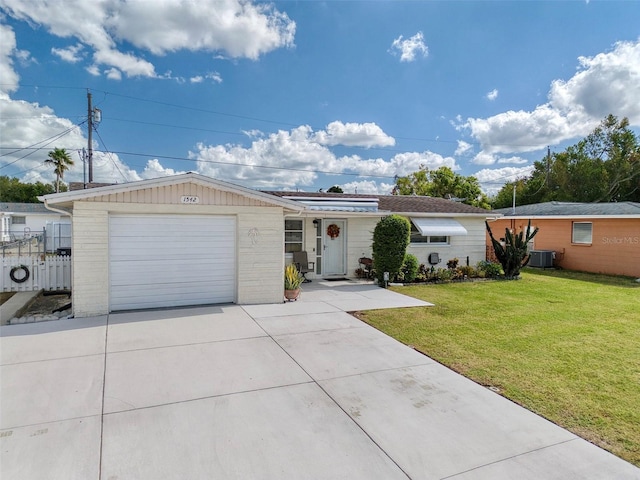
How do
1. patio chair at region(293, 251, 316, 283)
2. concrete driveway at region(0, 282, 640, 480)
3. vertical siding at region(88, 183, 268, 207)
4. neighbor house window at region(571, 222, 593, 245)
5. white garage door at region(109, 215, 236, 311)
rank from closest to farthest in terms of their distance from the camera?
concrete driveway at region(0, 282, 640, 480) → vertical siding at region(88, 183, 268, 207) → white garage door at region(109, 215, 236, 311) → patio chair at region(293, 251, 316, 283) → neighbor house window at region(571, 222, 593, 245)

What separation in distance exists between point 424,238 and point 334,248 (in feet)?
14.0

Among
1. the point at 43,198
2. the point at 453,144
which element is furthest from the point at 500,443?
the point at 453,144

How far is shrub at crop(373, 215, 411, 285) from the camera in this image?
41.5ft

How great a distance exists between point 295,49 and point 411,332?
13.2 m

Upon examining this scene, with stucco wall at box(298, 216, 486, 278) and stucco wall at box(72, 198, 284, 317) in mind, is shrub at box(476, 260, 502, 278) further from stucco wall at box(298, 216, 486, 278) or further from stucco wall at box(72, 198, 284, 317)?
stucco wall at box(72, 198, 284, 317)

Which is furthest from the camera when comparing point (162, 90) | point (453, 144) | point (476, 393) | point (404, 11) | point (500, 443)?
point (453, 144)

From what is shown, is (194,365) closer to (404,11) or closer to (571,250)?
(404,11)

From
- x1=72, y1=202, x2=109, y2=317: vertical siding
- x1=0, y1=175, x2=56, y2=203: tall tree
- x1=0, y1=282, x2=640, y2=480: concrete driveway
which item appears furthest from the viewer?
x1=0, y1=175, x2=56, y2=203: tall tree

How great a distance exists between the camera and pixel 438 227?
1516 centimetres

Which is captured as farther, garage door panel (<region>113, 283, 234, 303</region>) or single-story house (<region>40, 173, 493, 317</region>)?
garage door panel (<region>113, 283, 234, 303</region>)

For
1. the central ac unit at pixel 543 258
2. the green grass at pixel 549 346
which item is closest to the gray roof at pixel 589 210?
the central ac unit at pixel 543 258

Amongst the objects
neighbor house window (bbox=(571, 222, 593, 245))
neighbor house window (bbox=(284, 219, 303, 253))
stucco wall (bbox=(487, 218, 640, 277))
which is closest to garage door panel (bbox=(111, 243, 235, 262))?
neighbor house window (bbox=(284, 219, 303, 253))

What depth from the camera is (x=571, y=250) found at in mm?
18484

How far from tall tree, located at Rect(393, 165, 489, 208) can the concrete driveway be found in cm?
3609
